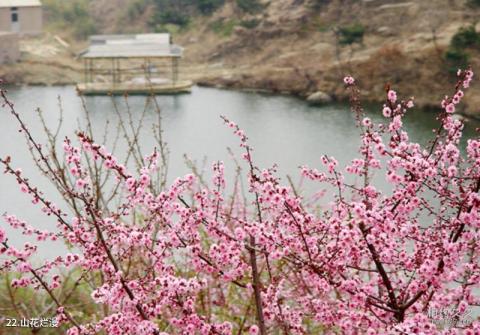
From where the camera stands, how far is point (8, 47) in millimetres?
31609

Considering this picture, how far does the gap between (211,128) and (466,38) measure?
1102 cm

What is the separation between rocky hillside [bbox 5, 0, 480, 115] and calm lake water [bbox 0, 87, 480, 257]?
7.24ft

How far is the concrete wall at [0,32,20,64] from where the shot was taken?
31422 millimetres

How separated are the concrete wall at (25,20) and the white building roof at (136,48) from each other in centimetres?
527

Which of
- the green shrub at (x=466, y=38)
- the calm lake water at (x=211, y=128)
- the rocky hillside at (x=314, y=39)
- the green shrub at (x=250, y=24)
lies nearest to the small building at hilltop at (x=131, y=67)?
the calm lake water at (x=211, y=128)

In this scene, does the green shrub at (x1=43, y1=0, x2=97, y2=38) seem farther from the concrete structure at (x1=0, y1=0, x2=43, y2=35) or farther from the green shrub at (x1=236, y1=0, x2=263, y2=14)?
the green shrub at (x1=236, y1=0, x2=263, y2=14)

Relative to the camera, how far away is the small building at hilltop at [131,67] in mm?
28703

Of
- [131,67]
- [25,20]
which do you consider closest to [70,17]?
[25,20]

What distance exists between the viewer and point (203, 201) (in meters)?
4.28

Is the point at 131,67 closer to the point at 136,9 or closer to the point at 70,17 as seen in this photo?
the point at 136,9

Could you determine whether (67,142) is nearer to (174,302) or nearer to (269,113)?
(174,302)

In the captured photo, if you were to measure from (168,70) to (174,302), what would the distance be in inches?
1182

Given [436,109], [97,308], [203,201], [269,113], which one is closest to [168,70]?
[269,113]

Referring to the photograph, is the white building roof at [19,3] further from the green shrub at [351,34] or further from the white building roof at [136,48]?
the green shrub at [351,34]
